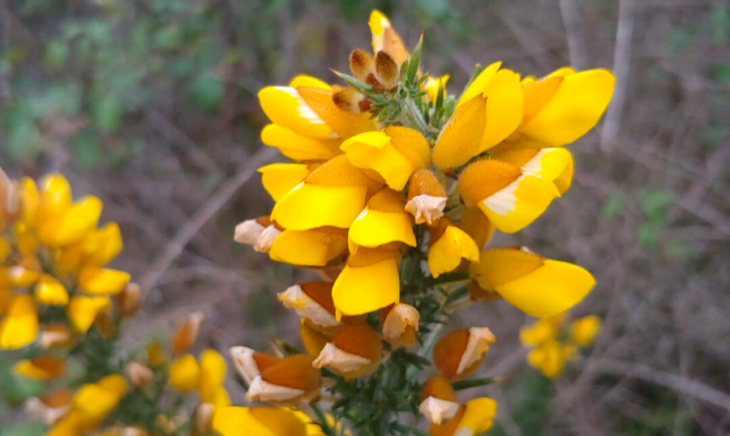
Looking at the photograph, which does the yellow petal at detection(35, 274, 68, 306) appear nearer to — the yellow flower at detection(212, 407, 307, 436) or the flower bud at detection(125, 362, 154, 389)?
the flower bud at detection(125, 362, 154, 389)

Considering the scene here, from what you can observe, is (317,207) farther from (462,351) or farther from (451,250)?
(462,351)

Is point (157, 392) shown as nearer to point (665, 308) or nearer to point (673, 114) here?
point (665, 308)

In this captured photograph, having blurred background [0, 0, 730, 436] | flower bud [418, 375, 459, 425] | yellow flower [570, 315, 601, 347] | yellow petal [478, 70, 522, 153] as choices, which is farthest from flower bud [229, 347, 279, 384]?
yellow flower [570, 315, 601, 347]

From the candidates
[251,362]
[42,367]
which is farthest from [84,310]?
[251,362]

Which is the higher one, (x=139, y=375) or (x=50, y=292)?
(x=50, y=292)

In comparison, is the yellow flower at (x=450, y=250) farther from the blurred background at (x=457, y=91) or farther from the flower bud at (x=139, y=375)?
the blurred background at (x=457, y=91)

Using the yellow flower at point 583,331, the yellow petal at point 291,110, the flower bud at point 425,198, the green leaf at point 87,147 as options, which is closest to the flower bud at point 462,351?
the flower bud at point 425,198
